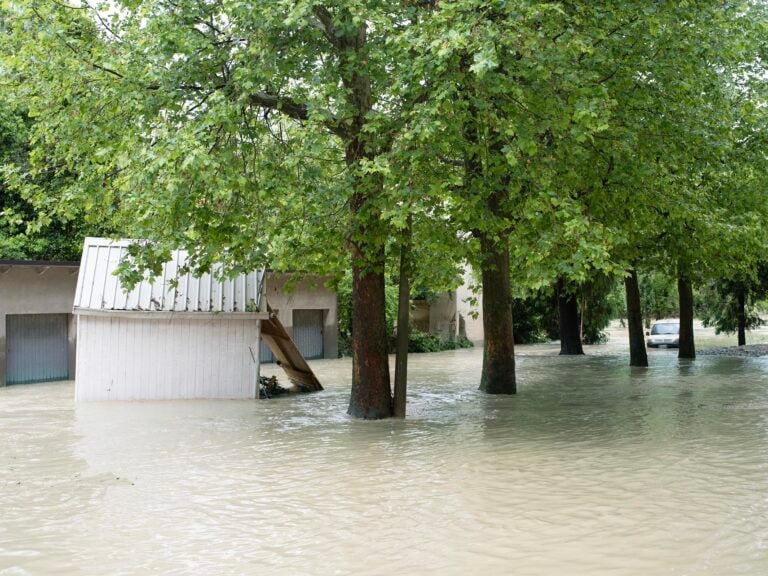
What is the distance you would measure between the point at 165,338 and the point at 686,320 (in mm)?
20248

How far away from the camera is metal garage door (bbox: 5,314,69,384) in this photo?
2420 centimetres

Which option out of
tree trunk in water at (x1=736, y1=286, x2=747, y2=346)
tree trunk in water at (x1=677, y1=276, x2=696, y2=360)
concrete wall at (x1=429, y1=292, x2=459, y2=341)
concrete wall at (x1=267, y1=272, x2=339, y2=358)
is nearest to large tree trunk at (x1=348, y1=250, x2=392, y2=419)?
concrete wall at (x1=267, y1=272, x2=339, y2=358)

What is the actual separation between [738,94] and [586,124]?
10.9 m

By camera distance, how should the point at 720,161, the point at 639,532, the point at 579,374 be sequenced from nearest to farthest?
the point at 639,532, the point at 720,161, the point at 579,374

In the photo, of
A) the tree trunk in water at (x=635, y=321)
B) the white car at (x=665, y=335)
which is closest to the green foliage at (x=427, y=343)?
the white car at (x=665, y=335)

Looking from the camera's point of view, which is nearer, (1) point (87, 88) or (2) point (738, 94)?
(1) point (87, 88)

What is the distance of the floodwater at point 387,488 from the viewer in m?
8.11

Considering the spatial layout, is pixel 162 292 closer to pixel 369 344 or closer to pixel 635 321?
pixel 369 344

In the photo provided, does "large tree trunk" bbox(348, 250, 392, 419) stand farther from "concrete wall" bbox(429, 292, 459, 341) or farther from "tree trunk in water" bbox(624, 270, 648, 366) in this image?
"concrete wall" bbox(429, 292, 459, 341)

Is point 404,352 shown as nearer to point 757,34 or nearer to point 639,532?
point 639,532

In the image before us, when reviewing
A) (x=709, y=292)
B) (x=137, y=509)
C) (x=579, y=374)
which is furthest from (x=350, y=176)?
(x=709, y=292)

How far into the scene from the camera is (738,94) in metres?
21.3

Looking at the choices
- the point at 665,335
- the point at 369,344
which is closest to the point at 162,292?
the point at 369,344

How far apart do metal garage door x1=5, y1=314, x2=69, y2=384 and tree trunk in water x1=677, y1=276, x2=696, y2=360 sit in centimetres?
2054
